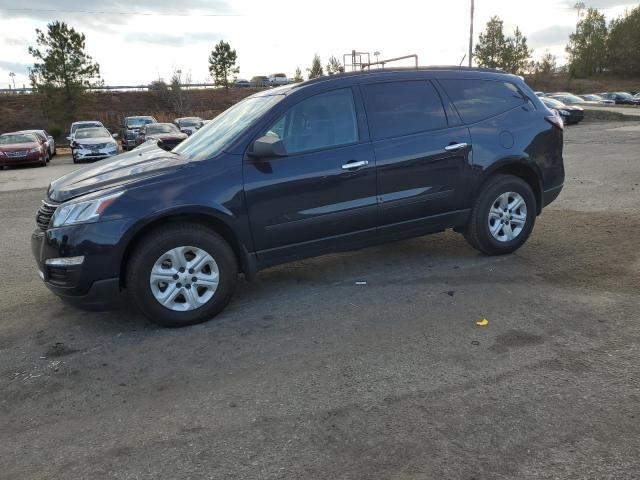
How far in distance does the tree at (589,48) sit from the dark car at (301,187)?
84704 millimetres

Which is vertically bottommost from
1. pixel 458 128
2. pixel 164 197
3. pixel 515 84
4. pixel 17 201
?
pixel 17 201

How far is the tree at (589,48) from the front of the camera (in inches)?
3157

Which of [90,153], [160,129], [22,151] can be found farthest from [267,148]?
[160,129]

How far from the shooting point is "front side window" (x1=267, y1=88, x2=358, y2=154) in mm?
4609

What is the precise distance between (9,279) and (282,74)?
77067 mm

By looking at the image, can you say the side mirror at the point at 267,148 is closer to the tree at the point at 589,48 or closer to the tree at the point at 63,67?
the tree at the point at 63,67

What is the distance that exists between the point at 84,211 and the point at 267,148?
1444mm

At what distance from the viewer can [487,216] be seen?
217 inches

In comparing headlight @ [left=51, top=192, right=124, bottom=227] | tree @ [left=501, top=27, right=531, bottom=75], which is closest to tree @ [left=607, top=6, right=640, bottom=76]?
tree @ [left=501, top=27, right=531, bottom=75]

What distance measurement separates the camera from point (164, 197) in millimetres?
4133

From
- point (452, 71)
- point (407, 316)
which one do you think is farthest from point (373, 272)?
point (452, 71)

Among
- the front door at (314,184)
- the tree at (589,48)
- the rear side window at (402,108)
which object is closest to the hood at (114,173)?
the front door at (314,184)

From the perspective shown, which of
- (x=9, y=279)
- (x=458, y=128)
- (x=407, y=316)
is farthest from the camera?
(x=9, y=279)

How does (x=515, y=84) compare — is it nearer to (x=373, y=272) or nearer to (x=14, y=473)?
(x=373, y=272)
